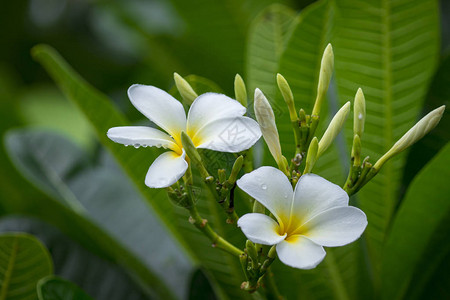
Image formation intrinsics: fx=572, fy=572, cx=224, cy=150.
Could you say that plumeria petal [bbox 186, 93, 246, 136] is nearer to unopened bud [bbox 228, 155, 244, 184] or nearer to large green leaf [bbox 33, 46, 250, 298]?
unopened bud [bbox 228, 155, 244, 184]

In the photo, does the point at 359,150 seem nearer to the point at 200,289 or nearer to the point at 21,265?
the point at 200,289

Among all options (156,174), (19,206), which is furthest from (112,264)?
(156,174)

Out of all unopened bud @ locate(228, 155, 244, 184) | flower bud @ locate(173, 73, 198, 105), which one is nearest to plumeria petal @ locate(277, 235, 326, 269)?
unopened bud @ locate(228, 155, 244, 184)

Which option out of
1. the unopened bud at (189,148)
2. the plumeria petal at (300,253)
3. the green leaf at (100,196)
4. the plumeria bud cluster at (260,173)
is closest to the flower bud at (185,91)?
the plumeria bud cluster at (260,173)

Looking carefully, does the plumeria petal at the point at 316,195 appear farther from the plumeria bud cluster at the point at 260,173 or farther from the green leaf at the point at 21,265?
the green leaf at the point at 21,265

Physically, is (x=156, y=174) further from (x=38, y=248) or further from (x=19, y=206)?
(x=19, y=206)
